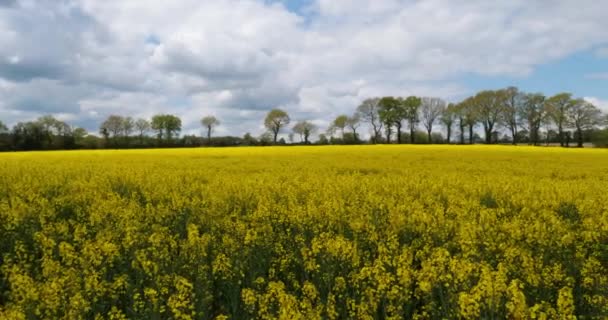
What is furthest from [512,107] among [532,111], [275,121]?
[275,121]

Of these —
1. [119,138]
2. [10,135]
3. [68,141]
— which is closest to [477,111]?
[119,138]

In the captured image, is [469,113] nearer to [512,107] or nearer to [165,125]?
[512,107]

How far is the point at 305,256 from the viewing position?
5211 millimetres

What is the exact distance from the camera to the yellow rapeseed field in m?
4.17

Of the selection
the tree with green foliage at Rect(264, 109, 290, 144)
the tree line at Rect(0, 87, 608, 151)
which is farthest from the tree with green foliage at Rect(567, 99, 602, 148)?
the tree with green foliage at Rect(264, 109, 290, 144)

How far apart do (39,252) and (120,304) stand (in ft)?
9.74

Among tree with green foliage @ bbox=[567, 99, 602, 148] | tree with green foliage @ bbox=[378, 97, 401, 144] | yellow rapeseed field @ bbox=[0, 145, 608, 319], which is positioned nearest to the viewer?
yellow rapeseed field @ bbox=[0, 145, 608, 319]

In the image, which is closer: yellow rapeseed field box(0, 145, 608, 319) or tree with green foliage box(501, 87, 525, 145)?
yellow rapeseed field box(0, 145, 608, 319)

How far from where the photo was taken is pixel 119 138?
276ft

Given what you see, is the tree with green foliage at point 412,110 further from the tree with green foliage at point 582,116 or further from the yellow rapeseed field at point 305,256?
the yellow rapeseed field at point 305,256

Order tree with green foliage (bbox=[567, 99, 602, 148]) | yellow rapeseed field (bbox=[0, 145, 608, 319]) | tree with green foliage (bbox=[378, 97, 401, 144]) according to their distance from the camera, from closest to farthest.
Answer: yellow rapeseed field (bbox=[0, 145, 608, 319])
tree with green foliage (bbox=[567, 99, 602, 148])
tree with green foliage (bbox=[378, 97, 401, 144])

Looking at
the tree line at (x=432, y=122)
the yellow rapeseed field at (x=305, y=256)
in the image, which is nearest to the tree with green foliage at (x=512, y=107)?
the tree line at (x=432, y=122)

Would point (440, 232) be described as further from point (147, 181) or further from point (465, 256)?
point (147, 181)

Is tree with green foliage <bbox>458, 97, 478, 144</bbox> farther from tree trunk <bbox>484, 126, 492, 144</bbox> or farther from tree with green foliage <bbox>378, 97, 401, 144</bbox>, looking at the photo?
tree with green foliage <bbox>378, 97, 401, 144</bbox>
